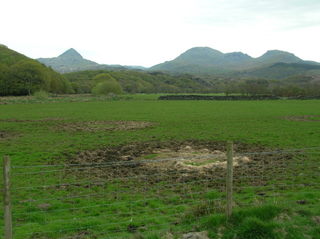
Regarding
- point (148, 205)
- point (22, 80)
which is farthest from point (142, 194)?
point (22, 80)

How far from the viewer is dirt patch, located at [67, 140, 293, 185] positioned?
38.7 ft

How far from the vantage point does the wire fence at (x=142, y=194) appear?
7074 mm

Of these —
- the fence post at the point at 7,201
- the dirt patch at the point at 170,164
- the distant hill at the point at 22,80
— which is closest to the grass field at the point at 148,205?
the dirt patch at the point at 170,164

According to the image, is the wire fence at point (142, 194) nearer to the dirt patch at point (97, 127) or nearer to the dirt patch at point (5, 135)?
the dirt patch at point (5, 135)

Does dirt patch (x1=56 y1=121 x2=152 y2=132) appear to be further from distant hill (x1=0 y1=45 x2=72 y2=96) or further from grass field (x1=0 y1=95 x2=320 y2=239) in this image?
distant hill (x1=0 y1=45 x2=72 y2=96)

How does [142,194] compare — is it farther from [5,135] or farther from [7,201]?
[5,135]

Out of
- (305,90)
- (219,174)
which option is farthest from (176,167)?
(305,90)

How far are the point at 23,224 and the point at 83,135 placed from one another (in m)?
16.1

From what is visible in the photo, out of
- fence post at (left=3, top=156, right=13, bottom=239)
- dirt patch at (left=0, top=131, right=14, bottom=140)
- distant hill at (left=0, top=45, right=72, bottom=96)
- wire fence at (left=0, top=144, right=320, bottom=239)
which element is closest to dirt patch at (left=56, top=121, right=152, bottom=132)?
dirt patch at (left=0, top=131, right=14, bottom=140)

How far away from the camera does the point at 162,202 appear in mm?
9062

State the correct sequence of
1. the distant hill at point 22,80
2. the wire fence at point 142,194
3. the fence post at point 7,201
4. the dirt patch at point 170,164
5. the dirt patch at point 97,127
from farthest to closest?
the distant hill at point 22,80
the dirt patch at point 97,127
the dirt patch at point 170,164
the wire fence at point 142,194
the fence post at point 7,201

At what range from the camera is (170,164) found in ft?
45.5

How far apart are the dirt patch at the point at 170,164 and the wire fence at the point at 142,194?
0.16 ft

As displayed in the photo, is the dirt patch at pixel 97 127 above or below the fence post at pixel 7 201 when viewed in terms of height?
below
